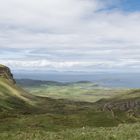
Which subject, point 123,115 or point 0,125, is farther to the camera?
point 123,115

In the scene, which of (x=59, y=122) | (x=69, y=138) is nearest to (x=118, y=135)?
(x=69, y=138)

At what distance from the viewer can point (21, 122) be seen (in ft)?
214

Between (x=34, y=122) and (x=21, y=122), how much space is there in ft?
7.56

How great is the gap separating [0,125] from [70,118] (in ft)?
60.2

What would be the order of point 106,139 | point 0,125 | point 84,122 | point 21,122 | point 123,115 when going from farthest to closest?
1. point 123,115
2. point 84,122
3. point 21,122
4. point 0,125
5. point 106,139

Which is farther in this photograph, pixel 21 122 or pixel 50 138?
pixel 21 122

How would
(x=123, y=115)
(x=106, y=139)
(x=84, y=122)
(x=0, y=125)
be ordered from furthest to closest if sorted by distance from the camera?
(x=123, y=115) → (x=84, y=122) → (x=0, y=125) → (x=106, y=139)

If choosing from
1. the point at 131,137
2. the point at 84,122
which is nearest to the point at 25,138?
the point at 131,137

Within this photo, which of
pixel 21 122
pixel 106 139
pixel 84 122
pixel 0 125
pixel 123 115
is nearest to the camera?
pixel 106 139

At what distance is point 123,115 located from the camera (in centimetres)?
10631

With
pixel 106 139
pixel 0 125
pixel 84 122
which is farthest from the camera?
pixel 84 122

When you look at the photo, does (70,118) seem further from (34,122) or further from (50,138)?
(50,138)

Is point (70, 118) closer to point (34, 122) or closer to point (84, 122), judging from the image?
point (84, 122)

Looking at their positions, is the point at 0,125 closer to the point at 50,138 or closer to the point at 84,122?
the point at 84,122
